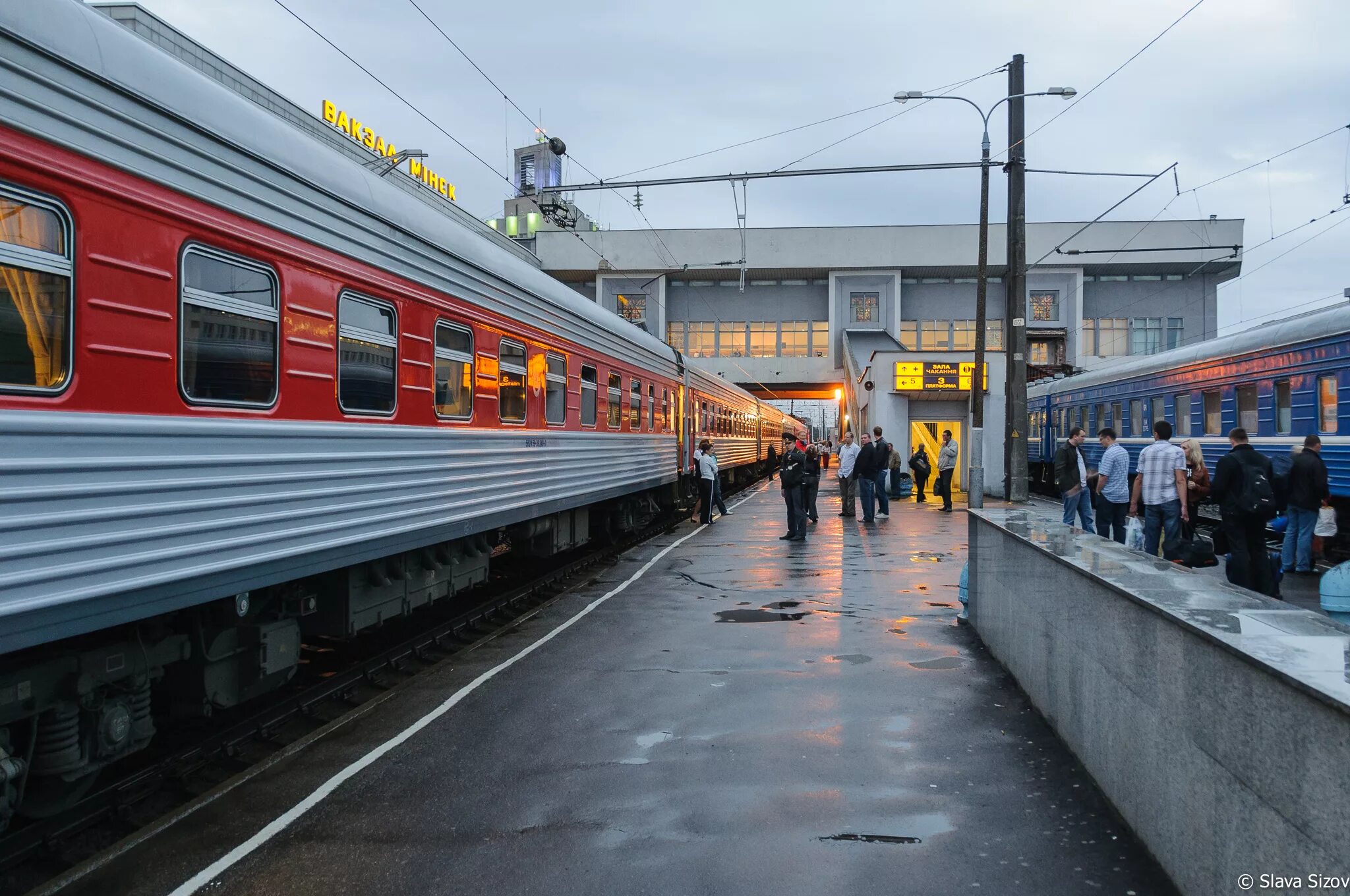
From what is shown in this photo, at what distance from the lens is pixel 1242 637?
3203 mm

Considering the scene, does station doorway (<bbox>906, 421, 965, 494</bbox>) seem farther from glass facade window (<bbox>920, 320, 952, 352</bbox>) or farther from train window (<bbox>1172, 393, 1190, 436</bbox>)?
glass facade window (<bbox>920, 320, 952, 352</bbox>)

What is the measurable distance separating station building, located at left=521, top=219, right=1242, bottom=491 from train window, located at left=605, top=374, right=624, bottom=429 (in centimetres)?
3501

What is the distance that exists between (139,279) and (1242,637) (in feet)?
14.9

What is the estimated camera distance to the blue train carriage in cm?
1327

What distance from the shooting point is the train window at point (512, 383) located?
866 centimetres

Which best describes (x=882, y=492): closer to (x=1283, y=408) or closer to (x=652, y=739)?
(x=1283, y=408)

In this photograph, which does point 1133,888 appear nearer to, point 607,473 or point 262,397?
point 262,397

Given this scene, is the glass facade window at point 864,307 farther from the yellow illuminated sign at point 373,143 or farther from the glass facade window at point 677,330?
the yellow illuminated sign at point 373,143

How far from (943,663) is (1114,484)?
6.29 metres

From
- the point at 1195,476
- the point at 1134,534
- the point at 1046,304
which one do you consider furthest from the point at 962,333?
the point at 1134,534

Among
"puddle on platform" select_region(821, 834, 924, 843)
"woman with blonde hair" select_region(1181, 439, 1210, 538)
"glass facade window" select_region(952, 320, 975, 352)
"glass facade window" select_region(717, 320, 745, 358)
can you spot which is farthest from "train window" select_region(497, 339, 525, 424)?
"glass facade window" select_region(952, 320, 975, 352)

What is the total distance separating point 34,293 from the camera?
12.4 ft

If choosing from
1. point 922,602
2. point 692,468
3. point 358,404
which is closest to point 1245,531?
point 922,602

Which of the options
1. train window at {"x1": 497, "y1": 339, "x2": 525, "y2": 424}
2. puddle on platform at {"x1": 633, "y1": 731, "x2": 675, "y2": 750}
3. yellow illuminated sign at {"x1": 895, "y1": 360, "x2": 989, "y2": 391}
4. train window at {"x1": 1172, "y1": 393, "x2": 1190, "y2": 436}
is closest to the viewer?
puddle on platform at {"x1": 633, "y1": 731, "x2": 675, "y2": 750}
